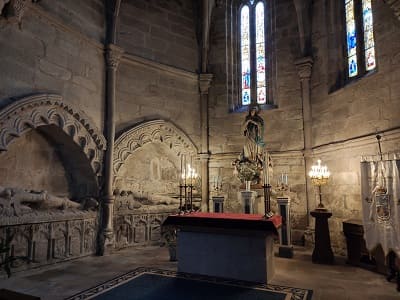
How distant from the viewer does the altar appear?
4.91m

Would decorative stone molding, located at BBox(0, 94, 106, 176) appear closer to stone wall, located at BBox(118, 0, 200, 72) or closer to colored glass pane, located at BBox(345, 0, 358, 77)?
stone wall, located at BBox(118, 0, 200, 72)

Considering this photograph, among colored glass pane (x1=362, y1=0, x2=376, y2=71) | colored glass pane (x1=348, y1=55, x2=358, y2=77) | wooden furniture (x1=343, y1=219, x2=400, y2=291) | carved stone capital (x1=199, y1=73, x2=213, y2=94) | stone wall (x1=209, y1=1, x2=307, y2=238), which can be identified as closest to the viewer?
wooden furniture (x1=343, y1=219, x2=400, y2=291)

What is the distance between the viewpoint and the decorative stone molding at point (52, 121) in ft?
17.7

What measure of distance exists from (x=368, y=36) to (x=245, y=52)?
11.1 ft

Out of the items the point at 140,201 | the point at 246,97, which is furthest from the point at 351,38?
the point at 140,201

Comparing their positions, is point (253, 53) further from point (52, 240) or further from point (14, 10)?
point (52, 240)

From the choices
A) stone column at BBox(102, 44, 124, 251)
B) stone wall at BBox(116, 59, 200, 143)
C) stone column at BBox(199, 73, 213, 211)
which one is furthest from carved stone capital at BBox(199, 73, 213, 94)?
stone column at BBox(102, 44, 124, 251)

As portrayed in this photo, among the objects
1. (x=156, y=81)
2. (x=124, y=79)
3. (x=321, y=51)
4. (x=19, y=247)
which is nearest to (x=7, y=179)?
(x=19, y=247)

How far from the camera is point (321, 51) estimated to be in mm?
8133

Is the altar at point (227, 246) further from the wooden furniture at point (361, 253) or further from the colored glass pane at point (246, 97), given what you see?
the colored glass pane at point (246, 97)

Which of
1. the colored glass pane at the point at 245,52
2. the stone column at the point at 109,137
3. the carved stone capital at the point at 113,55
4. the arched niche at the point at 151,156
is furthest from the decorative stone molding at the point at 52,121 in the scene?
the colored glass pane at the point at 245,52

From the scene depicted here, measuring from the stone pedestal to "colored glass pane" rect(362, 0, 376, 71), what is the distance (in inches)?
132

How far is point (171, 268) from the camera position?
573cm

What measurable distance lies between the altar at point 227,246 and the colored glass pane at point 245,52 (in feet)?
16.6
